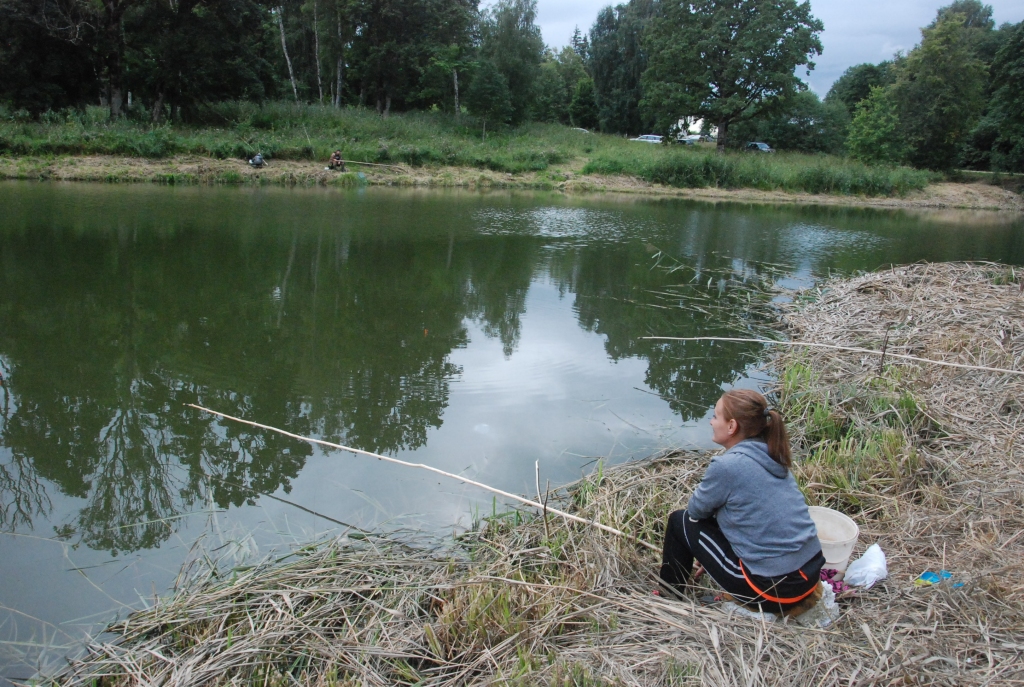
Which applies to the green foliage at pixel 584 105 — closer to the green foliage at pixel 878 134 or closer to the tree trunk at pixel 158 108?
the green foliage at pixel 878 134

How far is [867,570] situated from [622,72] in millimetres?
51498

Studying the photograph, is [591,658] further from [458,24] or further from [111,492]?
[458,24]

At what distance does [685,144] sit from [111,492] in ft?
133

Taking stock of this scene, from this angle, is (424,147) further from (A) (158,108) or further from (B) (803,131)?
(B) (803,131)

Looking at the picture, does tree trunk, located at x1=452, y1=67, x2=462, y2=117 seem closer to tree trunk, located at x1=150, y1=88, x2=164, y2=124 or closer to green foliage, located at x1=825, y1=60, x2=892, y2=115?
tree trunk, located at x1=150, y1=88, x2=164, y2=124

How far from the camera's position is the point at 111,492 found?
406 cm

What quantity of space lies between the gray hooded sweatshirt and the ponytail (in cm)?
3

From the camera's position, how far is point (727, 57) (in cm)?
3809

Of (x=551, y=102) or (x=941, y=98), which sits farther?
(x=551, y=102)

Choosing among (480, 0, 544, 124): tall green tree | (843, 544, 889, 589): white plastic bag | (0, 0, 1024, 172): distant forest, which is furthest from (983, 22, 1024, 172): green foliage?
(843, 544, 889, 589): white plastic bag

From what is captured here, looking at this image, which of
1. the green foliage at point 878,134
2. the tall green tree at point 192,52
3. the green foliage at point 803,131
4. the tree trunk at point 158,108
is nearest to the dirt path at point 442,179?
the green foliage at point 878,134

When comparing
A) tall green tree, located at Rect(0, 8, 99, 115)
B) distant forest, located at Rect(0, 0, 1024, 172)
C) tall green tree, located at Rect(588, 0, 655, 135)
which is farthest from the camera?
tall green tree, located at Rect(588, 0, 655, 135)

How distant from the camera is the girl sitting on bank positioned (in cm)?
266

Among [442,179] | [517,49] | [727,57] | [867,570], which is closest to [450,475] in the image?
[867,570]
